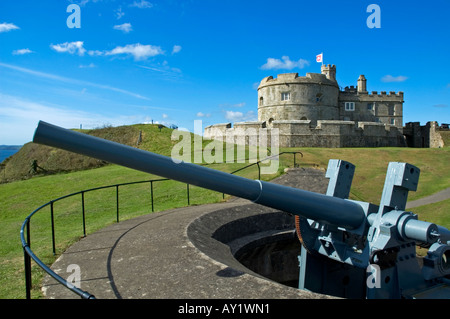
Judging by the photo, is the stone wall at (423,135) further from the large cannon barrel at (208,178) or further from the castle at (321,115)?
the large cannon barrel at (208,178)

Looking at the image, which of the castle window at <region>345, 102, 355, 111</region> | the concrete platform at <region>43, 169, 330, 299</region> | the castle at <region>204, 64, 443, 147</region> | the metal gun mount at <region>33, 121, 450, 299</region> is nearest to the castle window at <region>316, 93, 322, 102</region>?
the castle at <region>204, 64, 443, 147</region>

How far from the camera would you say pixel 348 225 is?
481 centimetres

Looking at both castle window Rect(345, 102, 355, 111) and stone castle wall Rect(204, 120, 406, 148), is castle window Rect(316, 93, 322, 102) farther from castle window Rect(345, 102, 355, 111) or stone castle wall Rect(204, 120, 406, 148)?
stone castle wall Rect(204, 120, 406, 148)

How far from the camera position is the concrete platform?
409 cm

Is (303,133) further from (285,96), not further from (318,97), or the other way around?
(318,97)

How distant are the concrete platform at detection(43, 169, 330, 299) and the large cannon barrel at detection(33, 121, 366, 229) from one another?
3.46ft

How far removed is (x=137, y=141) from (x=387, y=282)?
2459 centimetres

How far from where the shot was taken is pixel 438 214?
1185 cm

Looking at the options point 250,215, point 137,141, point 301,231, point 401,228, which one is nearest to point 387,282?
point 401,228

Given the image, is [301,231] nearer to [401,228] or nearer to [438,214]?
[401,228]

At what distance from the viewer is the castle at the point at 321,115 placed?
2955 cm

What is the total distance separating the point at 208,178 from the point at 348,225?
2.31 m

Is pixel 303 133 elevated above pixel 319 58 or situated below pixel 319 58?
below

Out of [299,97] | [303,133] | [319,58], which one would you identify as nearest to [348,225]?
[303,133]
